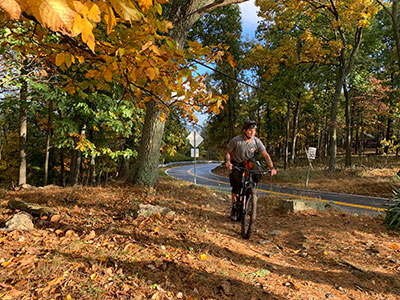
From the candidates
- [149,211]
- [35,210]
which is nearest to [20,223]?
[35,210]

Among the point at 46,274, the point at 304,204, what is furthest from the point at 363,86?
the point at 46,274

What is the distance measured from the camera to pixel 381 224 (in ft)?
18.1

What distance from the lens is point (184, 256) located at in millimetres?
3217

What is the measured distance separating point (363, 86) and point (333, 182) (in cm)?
826

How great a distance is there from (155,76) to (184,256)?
Result: 2.36 metres

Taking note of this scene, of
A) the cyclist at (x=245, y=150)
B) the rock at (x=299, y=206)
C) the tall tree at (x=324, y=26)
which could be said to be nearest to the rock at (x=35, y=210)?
the cyclist at (x=245, y=150)

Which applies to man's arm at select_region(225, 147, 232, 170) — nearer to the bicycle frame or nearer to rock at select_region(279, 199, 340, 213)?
the bicycle frame

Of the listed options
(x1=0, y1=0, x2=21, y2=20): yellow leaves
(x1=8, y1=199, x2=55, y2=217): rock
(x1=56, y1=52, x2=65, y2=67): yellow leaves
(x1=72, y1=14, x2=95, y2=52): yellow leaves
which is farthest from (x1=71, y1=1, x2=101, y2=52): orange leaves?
(x1=8, y1=199, x2=55, y2=217): rock

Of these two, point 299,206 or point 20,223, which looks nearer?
point 20,223

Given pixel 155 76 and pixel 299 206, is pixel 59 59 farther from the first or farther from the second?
pixel 299 206

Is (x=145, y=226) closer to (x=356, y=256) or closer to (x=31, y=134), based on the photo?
(x=356, y=256)

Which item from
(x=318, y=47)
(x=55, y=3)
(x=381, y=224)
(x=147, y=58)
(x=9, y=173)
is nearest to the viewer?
(x=55, y=3)

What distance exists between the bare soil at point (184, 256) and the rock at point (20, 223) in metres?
0.13

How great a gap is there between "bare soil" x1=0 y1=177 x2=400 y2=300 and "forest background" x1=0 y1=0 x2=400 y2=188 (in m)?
1.99
